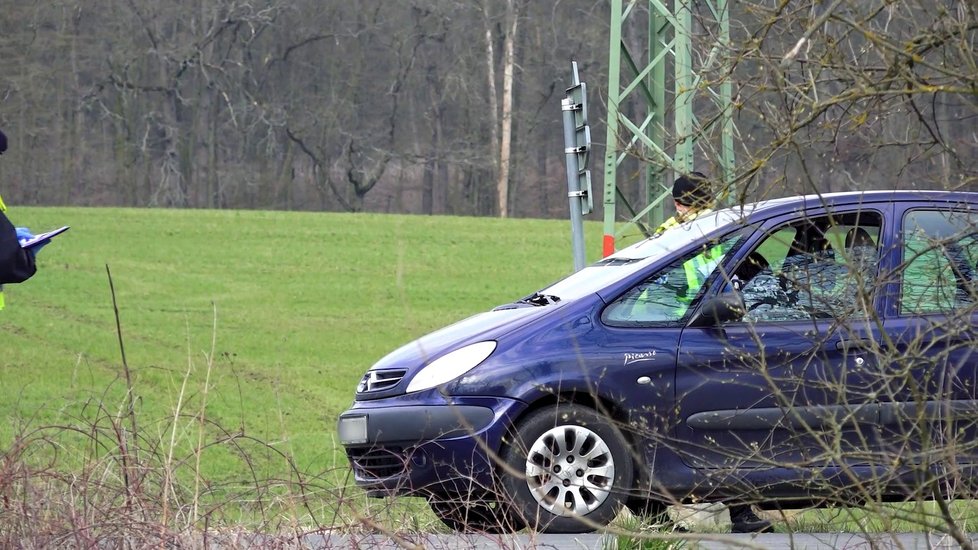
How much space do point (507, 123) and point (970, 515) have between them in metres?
47.8

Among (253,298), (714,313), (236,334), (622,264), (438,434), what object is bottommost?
(236,334)

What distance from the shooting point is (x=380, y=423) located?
708cm

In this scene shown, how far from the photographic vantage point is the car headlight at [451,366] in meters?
7.06

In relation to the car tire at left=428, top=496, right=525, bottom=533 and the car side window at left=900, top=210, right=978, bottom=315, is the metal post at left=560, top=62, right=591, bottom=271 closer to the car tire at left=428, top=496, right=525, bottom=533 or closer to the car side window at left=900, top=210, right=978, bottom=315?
the car tire at left=428, top=496, right=525, bottom=533

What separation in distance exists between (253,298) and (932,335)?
973 inches

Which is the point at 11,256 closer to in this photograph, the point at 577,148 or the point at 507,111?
the point at 577,148

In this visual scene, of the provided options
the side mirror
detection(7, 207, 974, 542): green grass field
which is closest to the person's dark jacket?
detection(7, 207, 974, 542): green grass field

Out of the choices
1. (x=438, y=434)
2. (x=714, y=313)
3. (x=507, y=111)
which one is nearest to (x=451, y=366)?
(x=438, y=434)

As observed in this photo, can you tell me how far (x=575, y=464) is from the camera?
22.6 ft

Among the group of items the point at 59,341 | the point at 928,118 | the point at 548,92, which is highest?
the point at 548,92

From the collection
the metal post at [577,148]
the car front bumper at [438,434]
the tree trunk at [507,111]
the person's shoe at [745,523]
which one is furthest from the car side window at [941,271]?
the tree trunk at [507,111]

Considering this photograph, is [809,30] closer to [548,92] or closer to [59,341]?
[59,341]

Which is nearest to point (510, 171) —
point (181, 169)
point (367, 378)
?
point (181, 169)

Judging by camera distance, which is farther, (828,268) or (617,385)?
(617,385)
